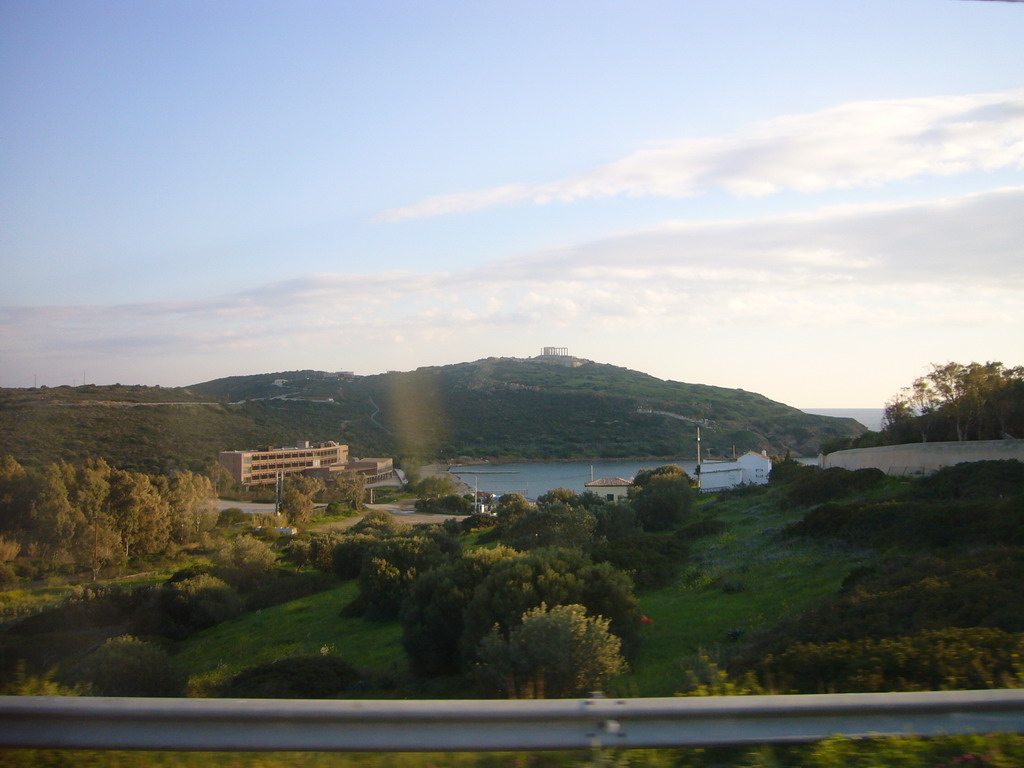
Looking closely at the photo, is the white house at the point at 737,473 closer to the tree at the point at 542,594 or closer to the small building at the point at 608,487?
the small building at the point at 608,487

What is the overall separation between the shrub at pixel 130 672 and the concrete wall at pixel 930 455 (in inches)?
845

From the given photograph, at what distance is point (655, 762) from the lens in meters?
3.04

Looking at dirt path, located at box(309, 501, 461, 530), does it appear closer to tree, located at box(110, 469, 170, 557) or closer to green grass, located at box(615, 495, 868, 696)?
tree, located at box(110, 469, 170, 557)

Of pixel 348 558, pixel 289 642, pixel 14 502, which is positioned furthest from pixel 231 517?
pixel 289 642

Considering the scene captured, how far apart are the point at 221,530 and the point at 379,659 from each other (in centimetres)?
2463

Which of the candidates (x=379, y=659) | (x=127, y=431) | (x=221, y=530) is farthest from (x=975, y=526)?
(x=127, y=431)

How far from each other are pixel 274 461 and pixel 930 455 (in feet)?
126

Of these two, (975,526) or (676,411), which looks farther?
(676,411)

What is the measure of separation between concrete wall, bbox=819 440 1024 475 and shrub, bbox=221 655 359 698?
1892cm

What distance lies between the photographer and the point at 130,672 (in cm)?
1198

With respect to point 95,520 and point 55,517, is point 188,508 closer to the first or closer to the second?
point 95,520

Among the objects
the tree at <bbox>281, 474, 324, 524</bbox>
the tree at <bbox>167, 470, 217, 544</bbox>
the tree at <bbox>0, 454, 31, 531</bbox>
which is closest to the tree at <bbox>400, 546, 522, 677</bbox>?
the tree at <bbox>0, 454, 31, 531</bbox>

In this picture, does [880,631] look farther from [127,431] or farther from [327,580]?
[127,431]

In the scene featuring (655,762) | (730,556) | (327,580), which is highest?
(655,762)
